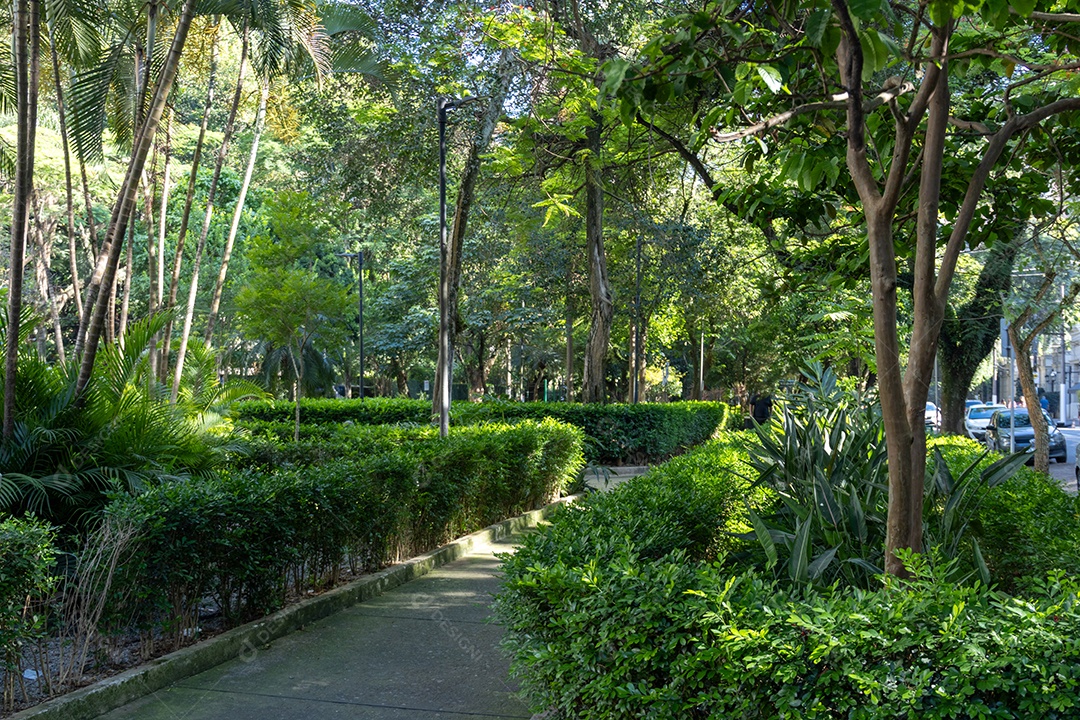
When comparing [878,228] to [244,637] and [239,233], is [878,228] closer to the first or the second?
[244,637]

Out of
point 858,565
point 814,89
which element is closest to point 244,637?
point 858,565

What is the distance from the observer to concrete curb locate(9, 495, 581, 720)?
186 inches

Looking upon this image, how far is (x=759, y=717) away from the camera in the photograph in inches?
131

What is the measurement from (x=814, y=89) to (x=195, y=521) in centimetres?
453

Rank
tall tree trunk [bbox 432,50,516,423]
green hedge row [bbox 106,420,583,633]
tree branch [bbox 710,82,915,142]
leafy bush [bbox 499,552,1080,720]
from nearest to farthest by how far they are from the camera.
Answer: leafy bush [bbox 499,552,1080,720], tree branch [bbox 710,82,915,142], green hedge row [bbox 106,420,583,633], tall tree trunk [bbox 432,50,516,423]

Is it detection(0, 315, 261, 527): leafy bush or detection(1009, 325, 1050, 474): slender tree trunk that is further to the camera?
detection(1009, 325, 1050, 474): slender tree trunk

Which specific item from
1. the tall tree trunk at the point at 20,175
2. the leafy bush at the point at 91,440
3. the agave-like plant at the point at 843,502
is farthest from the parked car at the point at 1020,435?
the tall tree trunk at the point at 20,175

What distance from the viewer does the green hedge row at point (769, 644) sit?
9.81 feet

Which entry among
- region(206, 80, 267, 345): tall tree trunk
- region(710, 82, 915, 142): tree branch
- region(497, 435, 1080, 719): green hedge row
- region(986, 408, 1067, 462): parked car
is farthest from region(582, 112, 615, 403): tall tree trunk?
region(497, 435, 1080, 719): green hedge row

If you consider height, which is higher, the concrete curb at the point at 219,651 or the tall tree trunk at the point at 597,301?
the tall tree trunk at the point at 597,301

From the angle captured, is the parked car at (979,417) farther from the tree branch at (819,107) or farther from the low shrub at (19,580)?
the low shrub at (19,580)

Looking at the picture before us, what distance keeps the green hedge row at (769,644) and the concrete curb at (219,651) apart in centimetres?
220

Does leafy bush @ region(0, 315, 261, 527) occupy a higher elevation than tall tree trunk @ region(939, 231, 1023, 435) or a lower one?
lower

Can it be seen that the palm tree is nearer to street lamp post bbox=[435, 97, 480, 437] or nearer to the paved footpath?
street lamp post bbox=[435, 97, 480, 437]
